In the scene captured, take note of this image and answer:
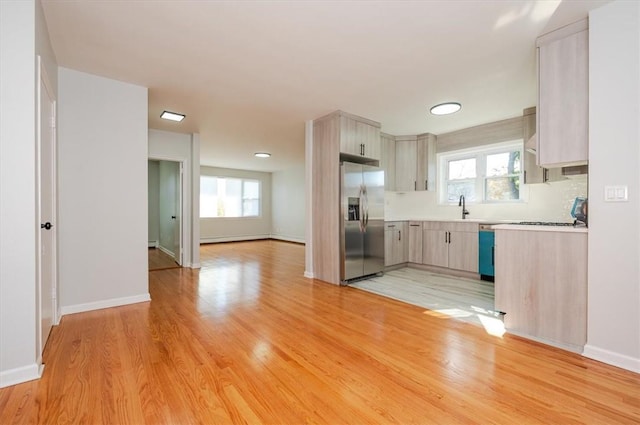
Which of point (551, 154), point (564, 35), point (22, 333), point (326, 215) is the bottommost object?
point (22, 333)

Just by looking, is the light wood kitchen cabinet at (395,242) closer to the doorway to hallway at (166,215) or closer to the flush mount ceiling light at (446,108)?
the flush mount ceiling light at (446,108)

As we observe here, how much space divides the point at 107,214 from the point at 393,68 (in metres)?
3.63

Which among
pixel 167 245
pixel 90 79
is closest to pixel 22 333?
pixel 90 79

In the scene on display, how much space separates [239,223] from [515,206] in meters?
8.29

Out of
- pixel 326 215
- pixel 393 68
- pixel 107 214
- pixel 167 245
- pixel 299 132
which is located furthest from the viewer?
pixel 167 245

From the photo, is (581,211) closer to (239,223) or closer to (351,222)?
(351,222)

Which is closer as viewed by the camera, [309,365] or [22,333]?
[22,333]

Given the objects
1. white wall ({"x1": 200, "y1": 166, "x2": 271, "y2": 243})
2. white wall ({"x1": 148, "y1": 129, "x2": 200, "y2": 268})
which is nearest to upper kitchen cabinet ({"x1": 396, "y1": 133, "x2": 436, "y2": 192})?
white wall ({"x1": 148, "y1": 129, "x2": 200, "y2": 268})

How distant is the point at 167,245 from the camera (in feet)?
24.4

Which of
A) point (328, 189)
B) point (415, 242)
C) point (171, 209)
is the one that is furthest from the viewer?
point (171, 209)

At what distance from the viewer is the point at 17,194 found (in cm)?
191

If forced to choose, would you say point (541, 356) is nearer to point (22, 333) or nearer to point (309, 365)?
point (309, 365)

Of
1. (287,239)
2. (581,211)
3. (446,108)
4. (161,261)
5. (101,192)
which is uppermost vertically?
(446,108)

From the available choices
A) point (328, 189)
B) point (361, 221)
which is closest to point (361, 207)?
point (361, 221)
